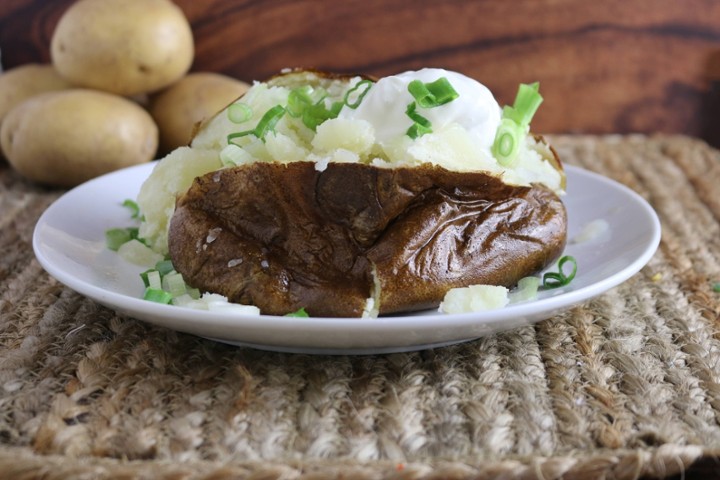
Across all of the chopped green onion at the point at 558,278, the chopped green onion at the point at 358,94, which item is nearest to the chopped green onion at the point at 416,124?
the chopped green onion at the point at 358,94

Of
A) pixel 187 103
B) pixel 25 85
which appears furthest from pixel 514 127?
pixel 25 85

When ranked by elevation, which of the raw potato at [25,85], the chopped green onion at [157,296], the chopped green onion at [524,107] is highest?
the chopped green onion at [524,107]

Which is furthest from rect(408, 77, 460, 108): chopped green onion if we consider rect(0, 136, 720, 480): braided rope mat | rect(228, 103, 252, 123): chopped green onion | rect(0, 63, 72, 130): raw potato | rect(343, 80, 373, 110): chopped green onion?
rect(0, 63, 72, 130): raw potato

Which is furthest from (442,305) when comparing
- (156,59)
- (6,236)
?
(156,59)

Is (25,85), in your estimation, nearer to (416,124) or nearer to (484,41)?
(484,41)

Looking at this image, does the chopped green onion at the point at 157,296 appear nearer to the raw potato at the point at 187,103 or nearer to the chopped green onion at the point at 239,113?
the chopped green onion at the point at 239,113

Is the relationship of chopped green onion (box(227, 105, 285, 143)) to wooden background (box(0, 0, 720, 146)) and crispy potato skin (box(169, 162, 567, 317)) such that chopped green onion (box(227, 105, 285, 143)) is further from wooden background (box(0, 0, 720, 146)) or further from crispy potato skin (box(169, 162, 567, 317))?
wooden background (box(0, 0, 720, 146))

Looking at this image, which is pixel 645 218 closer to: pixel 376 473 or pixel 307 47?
pixel 376 473

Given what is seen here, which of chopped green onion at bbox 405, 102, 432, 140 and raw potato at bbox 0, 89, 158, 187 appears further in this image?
raw potato at bbox 0, 89, 158, 187
